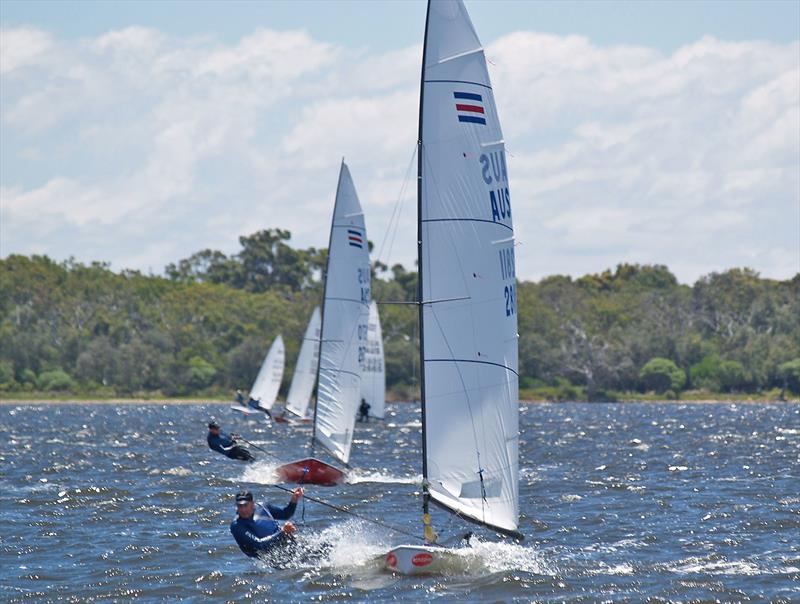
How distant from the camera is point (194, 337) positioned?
13750 cm

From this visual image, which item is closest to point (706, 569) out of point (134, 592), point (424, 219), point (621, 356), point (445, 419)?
point (445, 419)

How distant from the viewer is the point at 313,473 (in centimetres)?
3372

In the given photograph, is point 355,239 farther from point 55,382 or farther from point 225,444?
point 55,382

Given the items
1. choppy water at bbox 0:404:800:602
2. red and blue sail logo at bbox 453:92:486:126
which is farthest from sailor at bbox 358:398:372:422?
red and blue sail logo at bbox 453:92:486:126

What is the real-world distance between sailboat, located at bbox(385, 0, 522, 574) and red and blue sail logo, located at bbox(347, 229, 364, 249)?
1564 cm

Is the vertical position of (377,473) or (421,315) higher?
(421,315)

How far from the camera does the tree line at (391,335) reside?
418 ft

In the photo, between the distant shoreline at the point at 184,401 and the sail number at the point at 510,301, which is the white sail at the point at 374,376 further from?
the distant shoreline at the point at 184,401

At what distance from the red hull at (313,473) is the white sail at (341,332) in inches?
73.1

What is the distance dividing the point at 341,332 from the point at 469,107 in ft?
53.0

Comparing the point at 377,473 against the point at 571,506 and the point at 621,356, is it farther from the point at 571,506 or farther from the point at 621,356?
the point at 621,356

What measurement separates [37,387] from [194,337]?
1736cm

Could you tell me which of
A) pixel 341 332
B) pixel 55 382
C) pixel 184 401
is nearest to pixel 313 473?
pixel 341 332

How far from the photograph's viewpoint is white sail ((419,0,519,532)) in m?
20.2
